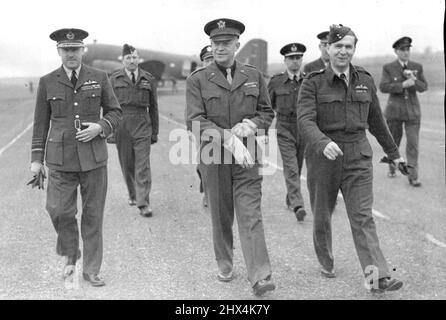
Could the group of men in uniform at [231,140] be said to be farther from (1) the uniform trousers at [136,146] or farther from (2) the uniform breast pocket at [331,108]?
(1) the uniform trousers at [136,146]

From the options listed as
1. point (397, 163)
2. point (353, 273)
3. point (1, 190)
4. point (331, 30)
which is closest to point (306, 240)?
point (353, 273)

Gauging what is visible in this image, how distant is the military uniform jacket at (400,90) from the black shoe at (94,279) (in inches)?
234

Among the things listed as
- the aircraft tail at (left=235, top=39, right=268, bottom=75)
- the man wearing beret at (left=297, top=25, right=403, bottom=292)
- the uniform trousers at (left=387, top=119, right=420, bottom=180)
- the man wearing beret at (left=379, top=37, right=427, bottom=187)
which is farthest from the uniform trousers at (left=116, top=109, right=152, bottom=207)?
the aircraft tail at (left=235, top=39, right=268, bottom=75)

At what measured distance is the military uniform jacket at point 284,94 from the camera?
723 centimetres

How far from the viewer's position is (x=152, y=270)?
4918 mm

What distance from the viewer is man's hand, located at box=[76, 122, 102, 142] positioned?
461 centimetres

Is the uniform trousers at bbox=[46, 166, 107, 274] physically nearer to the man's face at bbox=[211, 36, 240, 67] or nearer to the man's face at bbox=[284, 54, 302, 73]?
the man's face at bbox=[211, 36, 240, 67]

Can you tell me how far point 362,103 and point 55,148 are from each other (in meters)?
2.58

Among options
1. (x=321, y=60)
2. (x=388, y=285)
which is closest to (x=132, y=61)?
(x=321, y=60)

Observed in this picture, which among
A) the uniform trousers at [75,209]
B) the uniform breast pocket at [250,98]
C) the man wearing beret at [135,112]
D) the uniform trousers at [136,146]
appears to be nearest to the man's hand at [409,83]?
the man wearing beret at [135,112]

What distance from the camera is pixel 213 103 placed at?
4641 mm

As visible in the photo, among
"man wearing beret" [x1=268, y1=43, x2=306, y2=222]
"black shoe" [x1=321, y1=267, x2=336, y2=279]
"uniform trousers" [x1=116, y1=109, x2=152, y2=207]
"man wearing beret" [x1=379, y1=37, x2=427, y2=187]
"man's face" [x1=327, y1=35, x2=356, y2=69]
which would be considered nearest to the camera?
"man's face" [x1=327, y1=35, x2=356, y2=69]

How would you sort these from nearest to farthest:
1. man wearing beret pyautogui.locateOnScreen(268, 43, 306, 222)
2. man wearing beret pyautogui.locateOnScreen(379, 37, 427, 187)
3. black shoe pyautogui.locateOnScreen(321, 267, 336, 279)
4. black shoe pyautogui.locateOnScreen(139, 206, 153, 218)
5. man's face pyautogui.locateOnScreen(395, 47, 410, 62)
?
1. black shoe pyautogui.locateOnScreen(321, 267, 336, 279)
2. black shoe pyautogui.locateOnScreen(139, 206, 153, 218)
3. man wearing beret pyautogui.locateOnScreen(268, 43, 306, 222)
4. man's face pyautogui.locateOnScreen(395, 47, 410, 62)
5. man wearing beret pyautogui.locateOnScreen(379, 37, 427, 187)
